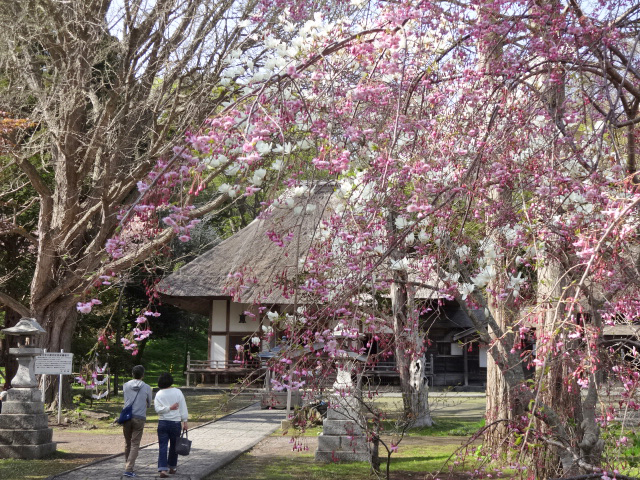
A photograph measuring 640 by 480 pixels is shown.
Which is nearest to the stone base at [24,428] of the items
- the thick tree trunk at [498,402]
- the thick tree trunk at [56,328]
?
the thick tree trunk at [56,328]

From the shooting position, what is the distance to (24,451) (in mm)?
10266

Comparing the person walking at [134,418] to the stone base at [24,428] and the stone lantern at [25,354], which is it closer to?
the stone base at [24,428]

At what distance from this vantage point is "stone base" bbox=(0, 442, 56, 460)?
402 inches

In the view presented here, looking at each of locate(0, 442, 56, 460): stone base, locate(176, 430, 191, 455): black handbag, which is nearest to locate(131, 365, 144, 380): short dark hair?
locate(176, 430, 191, 455): black handbag

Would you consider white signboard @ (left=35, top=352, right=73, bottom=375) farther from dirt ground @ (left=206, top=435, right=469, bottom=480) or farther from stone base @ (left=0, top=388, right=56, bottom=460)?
dirt ground @ (left=206, top=435, right=469, bottom=480)

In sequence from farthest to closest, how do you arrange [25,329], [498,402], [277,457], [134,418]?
[25,329]
[277,457]
[498,402]
[134,418]

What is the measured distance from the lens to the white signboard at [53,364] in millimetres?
13461

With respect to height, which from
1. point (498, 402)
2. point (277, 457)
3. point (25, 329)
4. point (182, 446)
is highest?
point (25, 329)

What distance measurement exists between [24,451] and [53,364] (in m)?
3.62

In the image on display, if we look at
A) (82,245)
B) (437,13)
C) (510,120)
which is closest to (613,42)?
(510,120)

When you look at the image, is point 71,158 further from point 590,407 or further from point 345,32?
point 590,407

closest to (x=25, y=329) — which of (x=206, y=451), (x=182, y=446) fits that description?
(x=206, y=451)

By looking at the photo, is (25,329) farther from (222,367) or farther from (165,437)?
(222,367)

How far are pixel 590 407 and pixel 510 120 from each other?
248 centimetres
